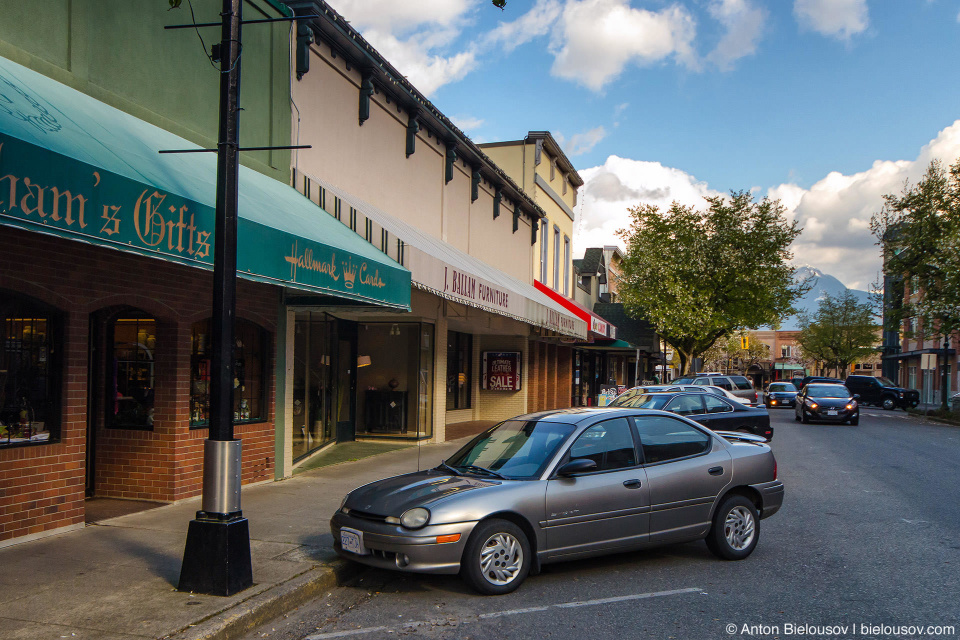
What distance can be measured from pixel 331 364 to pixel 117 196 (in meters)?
8.28

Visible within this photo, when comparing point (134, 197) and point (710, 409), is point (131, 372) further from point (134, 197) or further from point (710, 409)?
point (710, 409)

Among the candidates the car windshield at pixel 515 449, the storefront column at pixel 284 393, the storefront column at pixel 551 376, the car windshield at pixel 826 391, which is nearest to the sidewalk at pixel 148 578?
the car windshield at pixel 515 449

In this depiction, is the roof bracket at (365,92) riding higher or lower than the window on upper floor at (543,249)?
higher

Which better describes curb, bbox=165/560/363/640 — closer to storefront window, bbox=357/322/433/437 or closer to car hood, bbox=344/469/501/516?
car hood, bbox=344/469/501/516

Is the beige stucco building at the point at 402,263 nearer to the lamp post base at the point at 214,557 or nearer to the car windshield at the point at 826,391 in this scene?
the lamp post base at the point at 214,557

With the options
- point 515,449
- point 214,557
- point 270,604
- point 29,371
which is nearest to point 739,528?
point 515,449

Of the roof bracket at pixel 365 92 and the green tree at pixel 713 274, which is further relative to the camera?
the green tree at pixel 713 274

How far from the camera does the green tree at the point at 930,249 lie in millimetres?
30781

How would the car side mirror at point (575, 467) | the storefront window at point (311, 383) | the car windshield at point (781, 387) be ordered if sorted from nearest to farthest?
the car side mirror at point (575, 467), the storefront window at point (311, 383), the car windshield at point (781, 387)

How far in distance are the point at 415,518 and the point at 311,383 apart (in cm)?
716

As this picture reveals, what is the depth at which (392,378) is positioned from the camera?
16250 mm

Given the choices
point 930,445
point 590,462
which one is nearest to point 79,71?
point 590,462

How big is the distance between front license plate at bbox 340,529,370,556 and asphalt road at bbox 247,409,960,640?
380 mm

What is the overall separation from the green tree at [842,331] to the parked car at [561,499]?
231ft
